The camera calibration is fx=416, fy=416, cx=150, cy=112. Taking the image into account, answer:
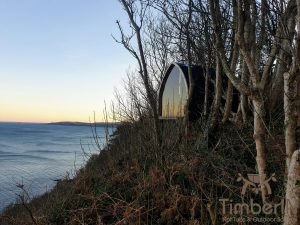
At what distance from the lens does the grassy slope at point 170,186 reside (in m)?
6.61

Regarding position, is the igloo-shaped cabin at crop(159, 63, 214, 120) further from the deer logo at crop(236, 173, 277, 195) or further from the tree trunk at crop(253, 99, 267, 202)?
the tree trunk at crop(253, 99, 267, 202)

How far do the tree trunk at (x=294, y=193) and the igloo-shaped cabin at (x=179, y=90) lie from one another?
8.44 meters

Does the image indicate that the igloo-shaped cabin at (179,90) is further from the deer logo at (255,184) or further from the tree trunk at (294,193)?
the tree trunk at (294,193)

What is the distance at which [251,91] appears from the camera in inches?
209

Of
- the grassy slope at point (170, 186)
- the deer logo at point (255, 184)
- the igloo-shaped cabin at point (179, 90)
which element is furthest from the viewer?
the igloo-shaped cabin at point (179, 90)

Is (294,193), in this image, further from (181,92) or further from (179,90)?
(179,90)

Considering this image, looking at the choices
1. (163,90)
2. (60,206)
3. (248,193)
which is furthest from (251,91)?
(163,90)

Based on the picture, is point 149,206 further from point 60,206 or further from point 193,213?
point 60,206

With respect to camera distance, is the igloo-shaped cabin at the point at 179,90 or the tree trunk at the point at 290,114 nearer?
the tree trunk at the point at 290,114

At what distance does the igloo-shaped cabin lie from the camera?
13547 mm

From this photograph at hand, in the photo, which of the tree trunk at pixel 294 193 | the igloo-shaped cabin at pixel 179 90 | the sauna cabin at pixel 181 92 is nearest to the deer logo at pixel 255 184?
the tree trunk at pixel 294 193

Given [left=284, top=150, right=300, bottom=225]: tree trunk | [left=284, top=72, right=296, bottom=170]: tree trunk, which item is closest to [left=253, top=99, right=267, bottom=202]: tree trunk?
[left=284, top=72, right=296, bottom=170]: tree trunk

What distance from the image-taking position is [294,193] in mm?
4086

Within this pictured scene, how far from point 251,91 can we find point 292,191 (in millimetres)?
1611
